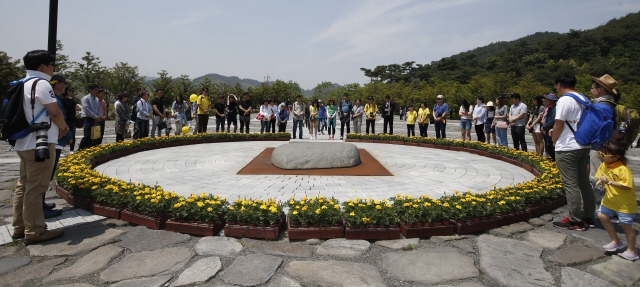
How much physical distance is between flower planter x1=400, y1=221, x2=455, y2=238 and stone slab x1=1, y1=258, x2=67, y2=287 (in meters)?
3.51

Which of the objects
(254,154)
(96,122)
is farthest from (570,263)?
(96,122)

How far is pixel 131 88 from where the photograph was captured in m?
47.8

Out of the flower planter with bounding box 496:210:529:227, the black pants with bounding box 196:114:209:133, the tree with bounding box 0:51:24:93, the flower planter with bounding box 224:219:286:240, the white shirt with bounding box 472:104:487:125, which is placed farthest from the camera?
the tree with bounding box 0:51:24:93

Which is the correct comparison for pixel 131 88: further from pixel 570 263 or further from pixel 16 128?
pixel 570 263

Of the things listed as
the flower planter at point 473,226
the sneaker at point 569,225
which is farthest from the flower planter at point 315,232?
the sneaker at point 569,225

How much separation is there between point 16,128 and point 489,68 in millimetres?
105143

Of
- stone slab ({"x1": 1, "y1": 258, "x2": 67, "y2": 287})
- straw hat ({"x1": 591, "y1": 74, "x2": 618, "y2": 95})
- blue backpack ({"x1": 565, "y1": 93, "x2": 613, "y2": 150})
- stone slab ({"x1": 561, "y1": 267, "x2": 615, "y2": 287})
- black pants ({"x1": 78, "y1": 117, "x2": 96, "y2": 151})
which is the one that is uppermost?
straw hat ({"x1": 591, "y1": 74, "x2": 618, "y2": 95})

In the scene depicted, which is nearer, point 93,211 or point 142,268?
point 142,268

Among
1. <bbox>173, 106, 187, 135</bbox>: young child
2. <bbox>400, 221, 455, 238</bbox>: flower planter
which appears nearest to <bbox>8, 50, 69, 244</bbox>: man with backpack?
<bbox>400, 221, 455, 238</bbox>: flower planter

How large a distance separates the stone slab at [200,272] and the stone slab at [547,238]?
343 centimetres

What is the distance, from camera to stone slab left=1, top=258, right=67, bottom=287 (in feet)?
10.3

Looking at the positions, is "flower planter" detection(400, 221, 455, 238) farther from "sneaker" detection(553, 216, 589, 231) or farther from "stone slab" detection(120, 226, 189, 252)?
"stone slab" detection(120, 226, 189, 252)

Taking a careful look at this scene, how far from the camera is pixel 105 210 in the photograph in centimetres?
484

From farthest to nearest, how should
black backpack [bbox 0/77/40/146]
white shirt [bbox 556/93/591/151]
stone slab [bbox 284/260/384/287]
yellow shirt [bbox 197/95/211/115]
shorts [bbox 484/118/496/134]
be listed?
yellow shirt [bbox 197/95/211/115], shorts [bbox 484/118/496/134], white shirt [bbox 556/93/591/151], black backpack [bbox 0/77/40/146], stone slab [bbox 284/260/384/287]
